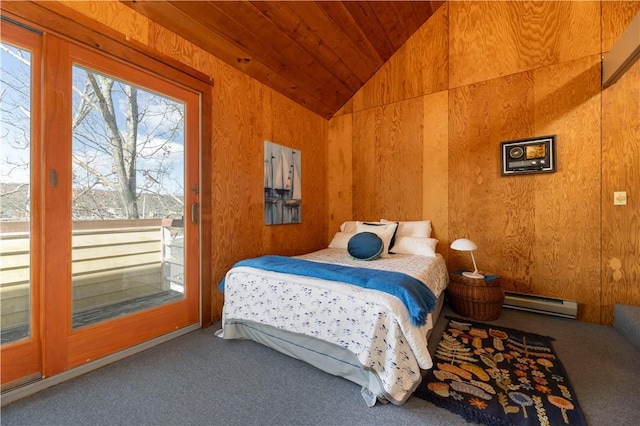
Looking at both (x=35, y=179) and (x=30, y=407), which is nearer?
(x=30, y=407)

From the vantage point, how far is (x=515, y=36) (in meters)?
2.77

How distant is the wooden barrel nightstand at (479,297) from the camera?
241 centimetres

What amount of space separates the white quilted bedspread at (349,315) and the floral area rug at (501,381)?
27 cm

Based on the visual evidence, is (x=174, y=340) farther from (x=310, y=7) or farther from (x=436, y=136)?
(x=436, y=136)

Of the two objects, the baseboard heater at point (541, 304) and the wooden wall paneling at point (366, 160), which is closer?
the baseboard heater at point (541, 304)

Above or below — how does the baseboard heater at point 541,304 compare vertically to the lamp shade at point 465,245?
below

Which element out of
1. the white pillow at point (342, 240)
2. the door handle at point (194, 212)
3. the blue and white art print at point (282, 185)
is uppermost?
the blue and white art print at point (282, 185)

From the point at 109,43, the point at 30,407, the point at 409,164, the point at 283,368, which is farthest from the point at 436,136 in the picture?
the point at 30,407

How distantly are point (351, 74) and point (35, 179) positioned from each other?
3226 millimetres

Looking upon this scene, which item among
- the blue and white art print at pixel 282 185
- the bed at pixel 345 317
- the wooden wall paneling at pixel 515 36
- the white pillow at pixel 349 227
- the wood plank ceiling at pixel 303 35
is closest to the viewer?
the bed at pixel 345 317

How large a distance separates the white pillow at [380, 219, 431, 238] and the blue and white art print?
1307 millimetres

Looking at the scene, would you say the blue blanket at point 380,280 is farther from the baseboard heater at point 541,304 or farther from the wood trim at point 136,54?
the baseboard heater at point 541,304

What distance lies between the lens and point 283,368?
172 centimetres

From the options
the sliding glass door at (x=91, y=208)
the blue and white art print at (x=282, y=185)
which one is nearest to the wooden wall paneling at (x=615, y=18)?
the blue and white art print at (x=282, y=185)
